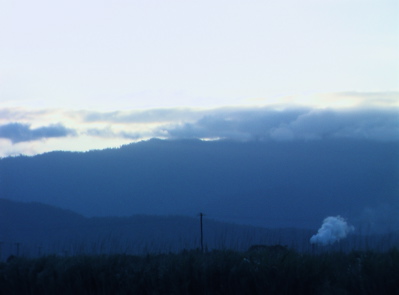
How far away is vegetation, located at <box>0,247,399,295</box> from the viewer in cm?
1258

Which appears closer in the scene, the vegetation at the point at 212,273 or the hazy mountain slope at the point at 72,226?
the vegetation at the point at 212,273

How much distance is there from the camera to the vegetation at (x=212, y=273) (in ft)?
41.3

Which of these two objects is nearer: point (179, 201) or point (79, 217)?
point (79, 217)

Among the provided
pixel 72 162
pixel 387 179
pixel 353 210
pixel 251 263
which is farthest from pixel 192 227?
pixel 72 162

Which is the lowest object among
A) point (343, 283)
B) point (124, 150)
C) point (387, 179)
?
point (343, 283)

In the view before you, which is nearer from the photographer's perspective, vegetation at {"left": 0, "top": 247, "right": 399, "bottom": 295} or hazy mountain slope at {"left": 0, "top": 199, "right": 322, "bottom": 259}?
vegetation at {"left": 0, "top": 247, "right": 399, "bottom": 295}

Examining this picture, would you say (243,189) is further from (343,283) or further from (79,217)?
(343,283)

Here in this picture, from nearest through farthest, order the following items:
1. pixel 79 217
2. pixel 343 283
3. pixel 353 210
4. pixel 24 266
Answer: pixel 343 283 < pixel 24 266 < pixel 353 210 < pixel 79 217

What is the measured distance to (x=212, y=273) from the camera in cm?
1441

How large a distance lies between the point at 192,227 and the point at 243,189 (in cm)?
3930

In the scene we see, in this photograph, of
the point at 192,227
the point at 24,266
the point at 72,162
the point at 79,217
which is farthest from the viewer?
the point at 72,162

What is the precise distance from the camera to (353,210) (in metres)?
66.6

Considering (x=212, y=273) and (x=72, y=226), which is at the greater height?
(x=72, y=226)

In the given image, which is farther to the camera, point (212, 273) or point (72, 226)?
point (72, 226)
